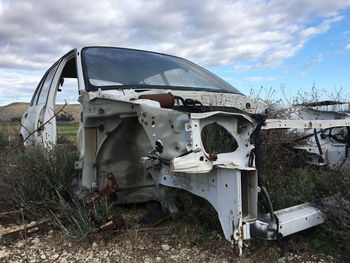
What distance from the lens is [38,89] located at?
17.7 ft

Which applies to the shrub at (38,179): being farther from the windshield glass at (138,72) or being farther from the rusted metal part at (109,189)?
the windshield glass at (138,72)

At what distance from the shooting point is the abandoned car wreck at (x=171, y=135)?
6.47 ft

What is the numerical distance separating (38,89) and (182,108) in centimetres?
407

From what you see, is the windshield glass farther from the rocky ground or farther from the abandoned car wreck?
the rocky ground

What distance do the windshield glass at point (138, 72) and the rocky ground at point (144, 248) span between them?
1.41 metres

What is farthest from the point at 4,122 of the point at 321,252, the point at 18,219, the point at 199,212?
the point at 321,252

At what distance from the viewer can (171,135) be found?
204 centimetres

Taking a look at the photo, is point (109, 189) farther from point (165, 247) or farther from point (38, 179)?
point (38, 179)

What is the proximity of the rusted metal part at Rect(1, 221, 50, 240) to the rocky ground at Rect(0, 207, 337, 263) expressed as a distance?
1.8 inches

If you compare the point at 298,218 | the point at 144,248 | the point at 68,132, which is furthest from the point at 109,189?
the point at 68,132

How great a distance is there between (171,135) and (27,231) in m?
1.79

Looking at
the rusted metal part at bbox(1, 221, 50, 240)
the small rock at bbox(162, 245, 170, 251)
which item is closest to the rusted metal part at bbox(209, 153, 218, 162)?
the small rock at bbox(162, 245, 170, 251)

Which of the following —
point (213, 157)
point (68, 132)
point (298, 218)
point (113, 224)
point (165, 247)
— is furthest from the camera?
point (68, 132)

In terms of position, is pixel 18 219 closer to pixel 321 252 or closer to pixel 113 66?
pixel 113 66
